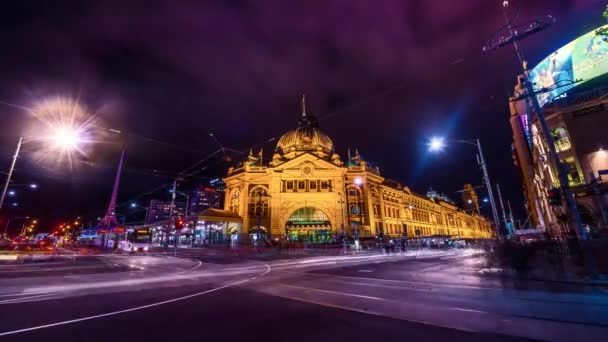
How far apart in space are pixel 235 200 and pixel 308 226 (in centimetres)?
1985

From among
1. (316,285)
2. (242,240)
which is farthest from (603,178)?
(242,240)

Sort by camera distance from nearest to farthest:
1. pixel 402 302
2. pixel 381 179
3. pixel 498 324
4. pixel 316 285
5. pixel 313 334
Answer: pixel 313 334, pixel 498 324, pixel 402 302, pixel 316 285, pixel 381 179

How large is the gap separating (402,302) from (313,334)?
379 centimetres

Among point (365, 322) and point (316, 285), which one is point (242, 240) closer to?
point (316, 285)

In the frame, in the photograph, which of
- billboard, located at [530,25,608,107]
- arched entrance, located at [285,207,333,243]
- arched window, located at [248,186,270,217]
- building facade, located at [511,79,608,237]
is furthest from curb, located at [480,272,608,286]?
arched window, located at [248,186,270,217]

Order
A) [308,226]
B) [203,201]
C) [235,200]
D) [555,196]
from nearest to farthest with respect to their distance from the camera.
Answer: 1. [555,196]
2. [308,226]
3. [235,200]
4. [203,201]

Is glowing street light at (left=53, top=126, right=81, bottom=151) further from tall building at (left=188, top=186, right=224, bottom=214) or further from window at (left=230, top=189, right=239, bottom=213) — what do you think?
tall building at (left=188, top=186, right=224, bottom=214)

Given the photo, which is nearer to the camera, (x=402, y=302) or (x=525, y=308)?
(x=525, y=308)

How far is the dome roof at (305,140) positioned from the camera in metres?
72.1

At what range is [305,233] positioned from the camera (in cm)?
5550

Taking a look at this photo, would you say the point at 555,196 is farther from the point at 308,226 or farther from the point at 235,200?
the point at 235,200

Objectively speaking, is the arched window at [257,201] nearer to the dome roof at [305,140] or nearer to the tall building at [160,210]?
the dome roof at [305,140]

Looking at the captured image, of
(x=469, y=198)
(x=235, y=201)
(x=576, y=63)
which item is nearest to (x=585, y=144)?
(x=576, y=63)

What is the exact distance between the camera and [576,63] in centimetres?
3397
